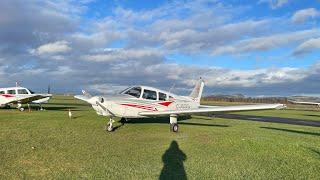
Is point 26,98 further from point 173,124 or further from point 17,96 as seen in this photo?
point 173,124

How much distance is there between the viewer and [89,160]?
37.2ft

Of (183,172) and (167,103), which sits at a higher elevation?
(167,103)

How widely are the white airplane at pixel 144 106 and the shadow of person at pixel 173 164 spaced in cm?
644

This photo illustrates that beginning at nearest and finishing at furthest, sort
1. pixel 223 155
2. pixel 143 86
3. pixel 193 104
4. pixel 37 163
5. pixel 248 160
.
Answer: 1. pixel 37 163
2. pixel 248 160
3. pixel 223 155
4. pixel 143 86
5. pixel 193 104

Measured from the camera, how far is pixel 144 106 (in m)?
21.6

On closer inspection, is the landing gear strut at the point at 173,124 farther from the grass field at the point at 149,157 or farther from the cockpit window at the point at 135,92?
the grass field at the point at 149,157

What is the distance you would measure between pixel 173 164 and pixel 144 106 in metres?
10.7

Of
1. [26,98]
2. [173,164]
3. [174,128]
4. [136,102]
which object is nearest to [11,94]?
[26,98]

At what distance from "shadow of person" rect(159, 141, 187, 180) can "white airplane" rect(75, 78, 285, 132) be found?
6435 mm

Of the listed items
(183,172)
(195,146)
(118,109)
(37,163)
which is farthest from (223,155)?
(118,109)

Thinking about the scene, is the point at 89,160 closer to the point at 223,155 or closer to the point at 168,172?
the point at 168,172

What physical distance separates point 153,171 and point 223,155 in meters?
3.51

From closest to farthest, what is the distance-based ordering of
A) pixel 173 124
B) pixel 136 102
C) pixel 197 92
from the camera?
pixel 173 124 < pixel 136 102 < pixel 197 92

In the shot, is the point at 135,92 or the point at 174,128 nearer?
the point at 174,128
